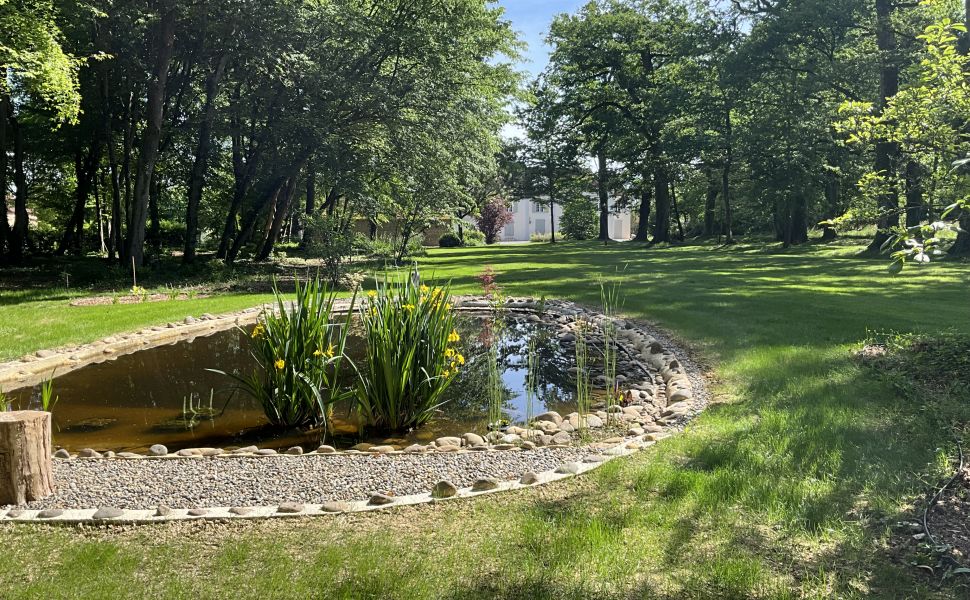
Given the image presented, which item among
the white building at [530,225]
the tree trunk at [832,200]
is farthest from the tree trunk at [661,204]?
the white building at [530,225]

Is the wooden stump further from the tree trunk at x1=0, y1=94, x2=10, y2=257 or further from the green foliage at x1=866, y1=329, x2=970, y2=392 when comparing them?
the tree trunk at x1=0, y1=94, x2=10, y2=257

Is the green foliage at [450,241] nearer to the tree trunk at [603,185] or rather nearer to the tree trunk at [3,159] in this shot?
the tree trunk at [603,185]

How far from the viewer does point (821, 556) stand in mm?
2385

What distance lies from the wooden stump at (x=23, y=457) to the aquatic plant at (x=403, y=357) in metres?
1.87

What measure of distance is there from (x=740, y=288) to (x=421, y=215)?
10822mm

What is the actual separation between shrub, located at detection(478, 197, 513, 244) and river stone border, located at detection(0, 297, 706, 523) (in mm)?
40426

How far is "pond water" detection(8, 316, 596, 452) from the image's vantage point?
4.51 m

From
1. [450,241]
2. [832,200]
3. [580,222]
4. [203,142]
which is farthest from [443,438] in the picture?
[580,222]

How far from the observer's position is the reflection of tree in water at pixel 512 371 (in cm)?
532

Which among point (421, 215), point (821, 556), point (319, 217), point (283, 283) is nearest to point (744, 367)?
point (821, 556)

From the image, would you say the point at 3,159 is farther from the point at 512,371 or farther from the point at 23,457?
the point at 23,457

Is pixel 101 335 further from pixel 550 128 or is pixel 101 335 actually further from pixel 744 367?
pixel 550 128

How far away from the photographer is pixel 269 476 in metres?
3.42

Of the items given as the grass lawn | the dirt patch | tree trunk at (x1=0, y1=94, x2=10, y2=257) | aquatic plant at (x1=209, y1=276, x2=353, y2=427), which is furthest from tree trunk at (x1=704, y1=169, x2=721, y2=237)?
aquatic plant at (x1=209, y1=276, x2=353, y2=427)
